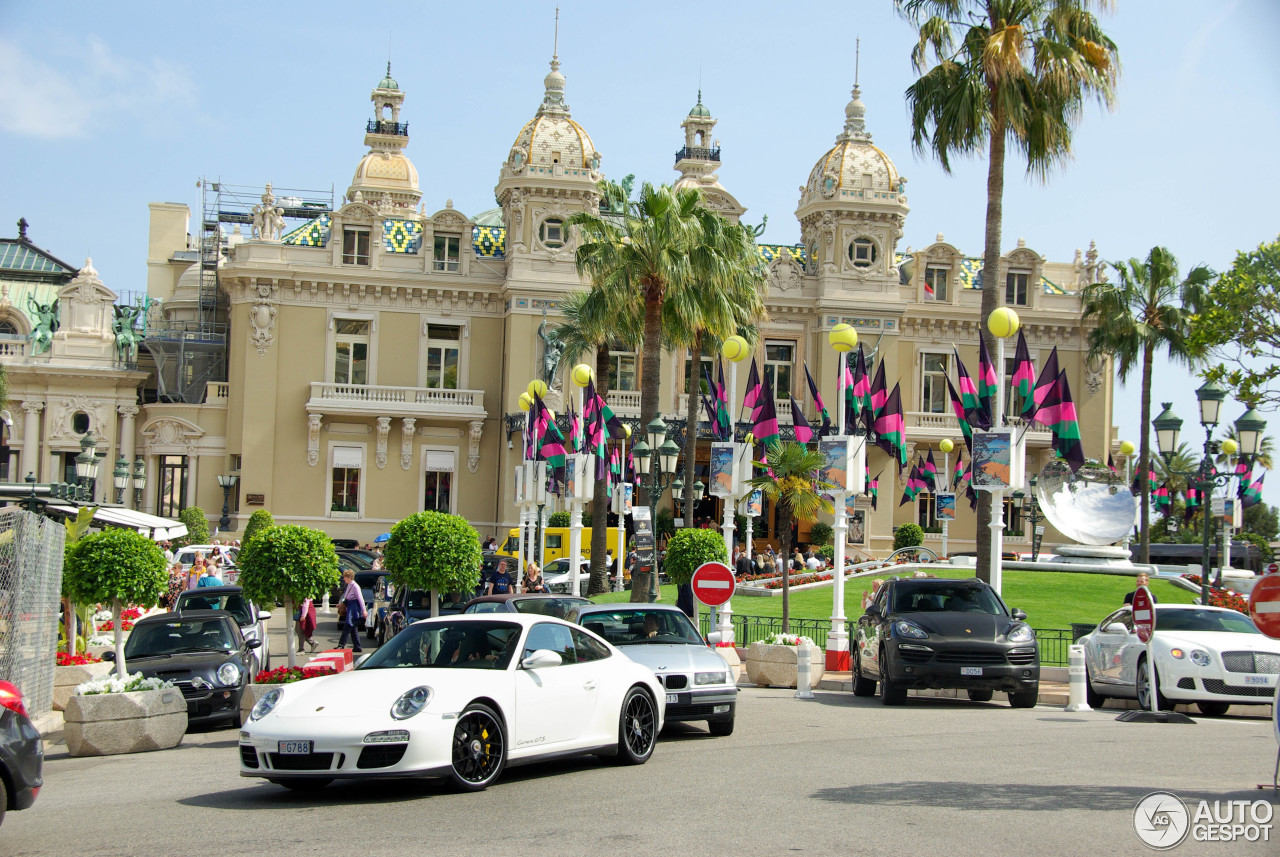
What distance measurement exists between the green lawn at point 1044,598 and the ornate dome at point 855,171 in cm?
1977

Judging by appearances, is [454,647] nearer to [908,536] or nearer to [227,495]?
[227,495]

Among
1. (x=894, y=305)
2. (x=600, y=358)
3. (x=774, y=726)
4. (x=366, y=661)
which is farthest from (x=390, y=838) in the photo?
(x=894, y=305)

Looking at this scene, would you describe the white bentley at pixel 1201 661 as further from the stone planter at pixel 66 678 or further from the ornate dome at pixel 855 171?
the ornate dome at pixel 855 171

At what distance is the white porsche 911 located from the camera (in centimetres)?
888

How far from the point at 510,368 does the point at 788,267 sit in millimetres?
12106

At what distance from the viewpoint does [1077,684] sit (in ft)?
53.8

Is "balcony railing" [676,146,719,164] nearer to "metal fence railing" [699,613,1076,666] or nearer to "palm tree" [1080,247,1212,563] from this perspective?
"palm tree" [1080,247,1212,563]

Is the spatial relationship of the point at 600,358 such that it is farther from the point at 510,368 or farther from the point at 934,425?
the point at 934,425

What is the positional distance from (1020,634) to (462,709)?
29.1ft

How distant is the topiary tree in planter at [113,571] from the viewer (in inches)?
621

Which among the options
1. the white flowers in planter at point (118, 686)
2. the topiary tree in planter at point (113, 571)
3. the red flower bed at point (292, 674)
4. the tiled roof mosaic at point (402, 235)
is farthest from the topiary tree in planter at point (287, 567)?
the tiled roof mosaic at point (402, 235)

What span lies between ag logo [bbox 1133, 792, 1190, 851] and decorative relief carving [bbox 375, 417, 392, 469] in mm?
42081

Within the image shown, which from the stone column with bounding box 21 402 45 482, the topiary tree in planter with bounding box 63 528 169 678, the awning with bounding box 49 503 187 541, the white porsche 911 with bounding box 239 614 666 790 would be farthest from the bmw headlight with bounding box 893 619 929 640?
the stone column with bounding box 21 402 45 482

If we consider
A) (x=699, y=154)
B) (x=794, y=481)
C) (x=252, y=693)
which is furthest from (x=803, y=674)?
(x=699, y=154)
